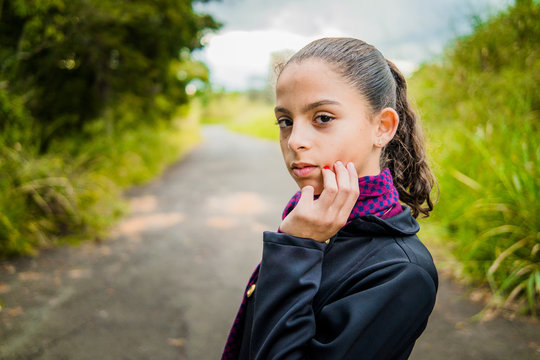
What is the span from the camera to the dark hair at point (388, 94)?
1.16 m

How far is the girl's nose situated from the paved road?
2292 millimetres

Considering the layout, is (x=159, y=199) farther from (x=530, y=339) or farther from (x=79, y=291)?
(x=530, y=339)

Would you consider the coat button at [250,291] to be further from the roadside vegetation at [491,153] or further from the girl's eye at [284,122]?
the roadside vegetation at [491,153]

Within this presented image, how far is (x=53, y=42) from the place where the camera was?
17.1 feet

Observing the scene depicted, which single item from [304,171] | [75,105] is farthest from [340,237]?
[75,105]

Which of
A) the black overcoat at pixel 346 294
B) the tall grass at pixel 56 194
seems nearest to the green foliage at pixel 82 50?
the tall grass at pixel 56 194

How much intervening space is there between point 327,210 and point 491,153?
3.60m

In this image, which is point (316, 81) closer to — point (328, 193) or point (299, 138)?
point (299, 138)

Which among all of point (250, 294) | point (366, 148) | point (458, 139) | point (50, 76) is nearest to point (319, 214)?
point (366, 148)

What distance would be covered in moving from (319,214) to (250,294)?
492 mm

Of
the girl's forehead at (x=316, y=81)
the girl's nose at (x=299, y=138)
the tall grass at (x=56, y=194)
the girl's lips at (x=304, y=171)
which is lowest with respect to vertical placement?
the tall grass at (x=56, y=194)

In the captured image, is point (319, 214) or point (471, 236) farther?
point (471, 236)

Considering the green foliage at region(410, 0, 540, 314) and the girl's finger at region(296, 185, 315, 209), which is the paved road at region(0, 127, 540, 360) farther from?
the girl's finger at region(296, 185, 315, 209)

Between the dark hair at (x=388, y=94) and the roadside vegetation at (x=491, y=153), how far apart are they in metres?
0.85
